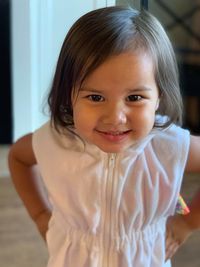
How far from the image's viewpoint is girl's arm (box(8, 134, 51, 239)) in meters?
1.00

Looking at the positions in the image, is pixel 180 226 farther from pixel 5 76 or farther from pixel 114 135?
pixel 5 76

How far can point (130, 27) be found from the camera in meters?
0.77

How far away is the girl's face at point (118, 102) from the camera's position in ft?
2.43

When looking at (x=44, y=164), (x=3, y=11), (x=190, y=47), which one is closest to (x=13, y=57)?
(x=3, y=11)

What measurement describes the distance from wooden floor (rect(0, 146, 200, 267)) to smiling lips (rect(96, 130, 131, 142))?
0.86 meters

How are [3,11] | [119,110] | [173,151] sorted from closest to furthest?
1. [119,110]
2. [173,151]
3. [3,11]

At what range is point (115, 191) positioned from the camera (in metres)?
0.87

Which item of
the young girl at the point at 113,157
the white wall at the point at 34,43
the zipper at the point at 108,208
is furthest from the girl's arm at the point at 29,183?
the white wall at the point at 34,43

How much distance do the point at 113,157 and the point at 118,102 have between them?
15 centimetres

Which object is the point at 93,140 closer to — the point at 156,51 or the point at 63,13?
the point at 156,51

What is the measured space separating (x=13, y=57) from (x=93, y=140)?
1.43 metres

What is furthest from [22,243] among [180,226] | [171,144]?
[171,144]

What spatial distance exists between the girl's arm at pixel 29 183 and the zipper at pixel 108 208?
0.59 feet

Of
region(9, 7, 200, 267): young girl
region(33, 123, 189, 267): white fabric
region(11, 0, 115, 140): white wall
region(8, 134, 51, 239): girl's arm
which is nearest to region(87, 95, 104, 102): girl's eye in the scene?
region(9, 7, 200, 267): young girl
